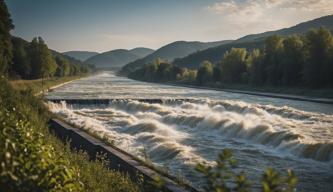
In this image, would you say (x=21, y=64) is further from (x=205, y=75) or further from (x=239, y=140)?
(x=239, y=140)

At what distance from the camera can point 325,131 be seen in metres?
23.8

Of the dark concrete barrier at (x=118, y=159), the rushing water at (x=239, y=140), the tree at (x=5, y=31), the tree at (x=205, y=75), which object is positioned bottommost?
the rushing water at (x=239, y=140)

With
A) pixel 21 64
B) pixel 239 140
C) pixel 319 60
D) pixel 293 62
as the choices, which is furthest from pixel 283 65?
pixel 21 64

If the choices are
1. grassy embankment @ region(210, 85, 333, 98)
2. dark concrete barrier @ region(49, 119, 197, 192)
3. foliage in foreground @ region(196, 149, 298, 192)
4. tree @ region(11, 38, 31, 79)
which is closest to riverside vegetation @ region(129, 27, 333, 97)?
grassy embankment @ region(210, 85, 333, 98)

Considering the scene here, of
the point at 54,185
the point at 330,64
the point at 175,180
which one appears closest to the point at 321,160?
the point at 175,180

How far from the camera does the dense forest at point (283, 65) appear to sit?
55.8m

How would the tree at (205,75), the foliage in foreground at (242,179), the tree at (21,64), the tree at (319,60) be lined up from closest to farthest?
the foliage in foreground at (242,179), the tree at (319,60), the tree at (21,64), the tree at (205,75)

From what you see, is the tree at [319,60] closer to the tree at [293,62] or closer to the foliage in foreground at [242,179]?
the tree at [293,62]

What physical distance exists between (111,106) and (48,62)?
36327 millimetres

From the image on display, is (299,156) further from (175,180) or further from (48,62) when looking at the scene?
(48,62)

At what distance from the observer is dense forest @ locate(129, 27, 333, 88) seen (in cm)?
5575

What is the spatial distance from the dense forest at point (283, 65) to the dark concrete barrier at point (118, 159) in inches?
1700

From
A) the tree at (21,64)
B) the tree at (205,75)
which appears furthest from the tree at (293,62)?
the tree at (21,64)

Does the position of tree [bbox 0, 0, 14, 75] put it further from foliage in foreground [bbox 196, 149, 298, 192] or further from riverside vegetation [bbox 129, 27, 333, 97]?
foliage in foreground [bbox 196, 149, 298, 192]
